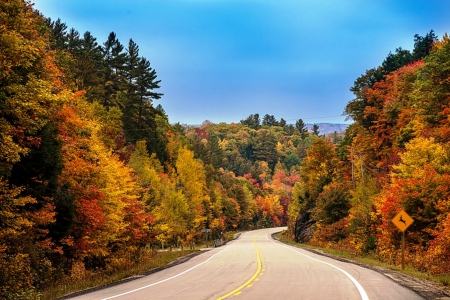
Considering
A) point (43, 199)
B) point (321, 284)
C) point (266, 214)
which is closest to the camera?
point (321, 284)

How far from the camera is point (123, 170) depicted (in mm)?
30172

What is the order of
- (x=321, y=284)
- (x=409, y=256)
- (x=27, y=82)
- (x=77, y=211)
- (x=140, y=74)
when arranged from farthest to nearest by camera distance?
(x=140, y=74)
(x=409, y=256)
(x=77, y=211)
(x=27, y=82)
(x=321, y=284)

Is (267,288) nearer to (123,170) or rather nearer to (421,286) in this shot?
(421,286)

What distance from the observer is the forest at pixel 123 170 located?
16.5 m

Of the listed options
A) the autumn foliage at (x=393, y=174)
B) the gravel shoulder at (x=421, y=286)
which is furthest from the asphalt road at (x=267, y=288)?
the autumn foliage at (x=393, y=174)

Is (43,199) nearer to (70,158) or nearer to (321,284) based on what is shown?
(70,158)

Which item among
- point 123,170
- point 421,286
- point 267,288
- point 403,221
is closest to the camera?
point 267,288

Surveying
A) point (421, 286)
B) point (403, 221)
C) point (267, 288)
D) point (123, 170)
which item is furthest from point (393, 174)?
point (267, 288)

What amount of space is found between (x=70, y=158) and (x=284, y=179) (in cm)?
17706

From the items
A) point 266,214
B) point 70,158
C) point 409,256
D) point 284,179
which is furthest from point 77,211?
point 284,179

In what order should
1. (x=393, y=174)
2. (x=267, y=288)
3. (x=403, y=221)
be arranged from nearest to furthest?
(x=267, y=288)
(x=403, y=221)
(x=393, y=174)

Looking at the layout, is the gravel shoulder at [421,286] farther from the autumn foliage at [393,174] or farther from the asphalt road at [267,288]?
the autumn foliage at [393,174]

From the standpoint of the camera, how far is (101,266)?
28.1 metres

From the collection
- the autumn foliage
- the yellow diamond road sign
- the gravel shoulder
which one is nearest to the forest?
the autumn foliage
